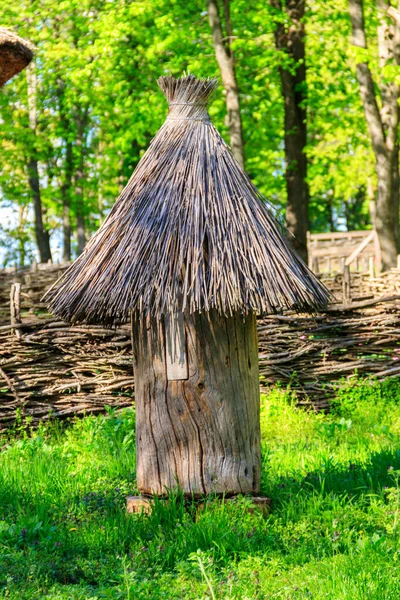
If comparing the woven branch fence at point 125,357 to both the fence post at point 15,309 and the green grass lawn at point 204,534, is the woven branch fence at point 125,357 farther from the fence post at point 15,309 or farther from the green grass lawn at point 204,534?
the green grass lawn at point 204,534

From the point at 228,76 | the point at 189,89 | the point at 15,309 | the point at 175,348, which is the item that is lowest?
the point at 175,348

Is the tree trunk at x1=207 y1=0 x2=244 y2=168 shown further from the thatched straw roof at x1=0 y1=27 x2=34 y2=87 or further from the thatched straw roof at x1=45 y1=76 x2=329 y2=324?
the thatched straw roof at x1=45 y1=76 x2=329 y2=324

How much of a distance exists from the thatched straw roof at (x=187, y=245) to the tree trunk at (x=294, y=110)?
904cm

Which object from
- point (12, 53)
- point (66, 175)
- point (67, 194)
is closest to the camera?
point (12, 53)

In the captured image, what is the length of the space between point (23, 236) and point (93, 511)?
39.8m

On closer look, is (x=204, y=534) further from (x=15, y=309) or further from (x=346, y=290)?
(x=346, y=290)

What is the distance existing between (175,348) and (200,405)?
378 mm

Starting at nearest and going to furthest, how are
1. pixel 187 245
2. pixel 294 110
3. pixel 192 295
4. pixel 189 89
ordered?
pixel 192 295 < pixel 187 245 < pixel 189 89 < pixel 294 110

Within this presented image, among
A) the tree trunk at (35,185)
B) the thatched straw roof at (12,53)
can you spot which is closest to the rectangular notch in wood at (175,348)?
the thatched straw roof at (12,53)

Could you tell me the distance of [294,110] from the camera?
14.5 metres

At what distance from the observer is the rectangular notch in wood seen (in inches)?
192

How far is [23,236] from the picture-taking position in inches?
1715

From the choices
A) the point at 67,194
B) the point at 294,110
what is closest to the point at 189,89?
the point at 294,110

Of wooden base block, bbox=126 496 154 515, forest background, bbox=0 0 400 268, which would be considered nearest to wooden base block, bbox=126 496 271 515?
wooden base block, bbox=126 496 154 515
